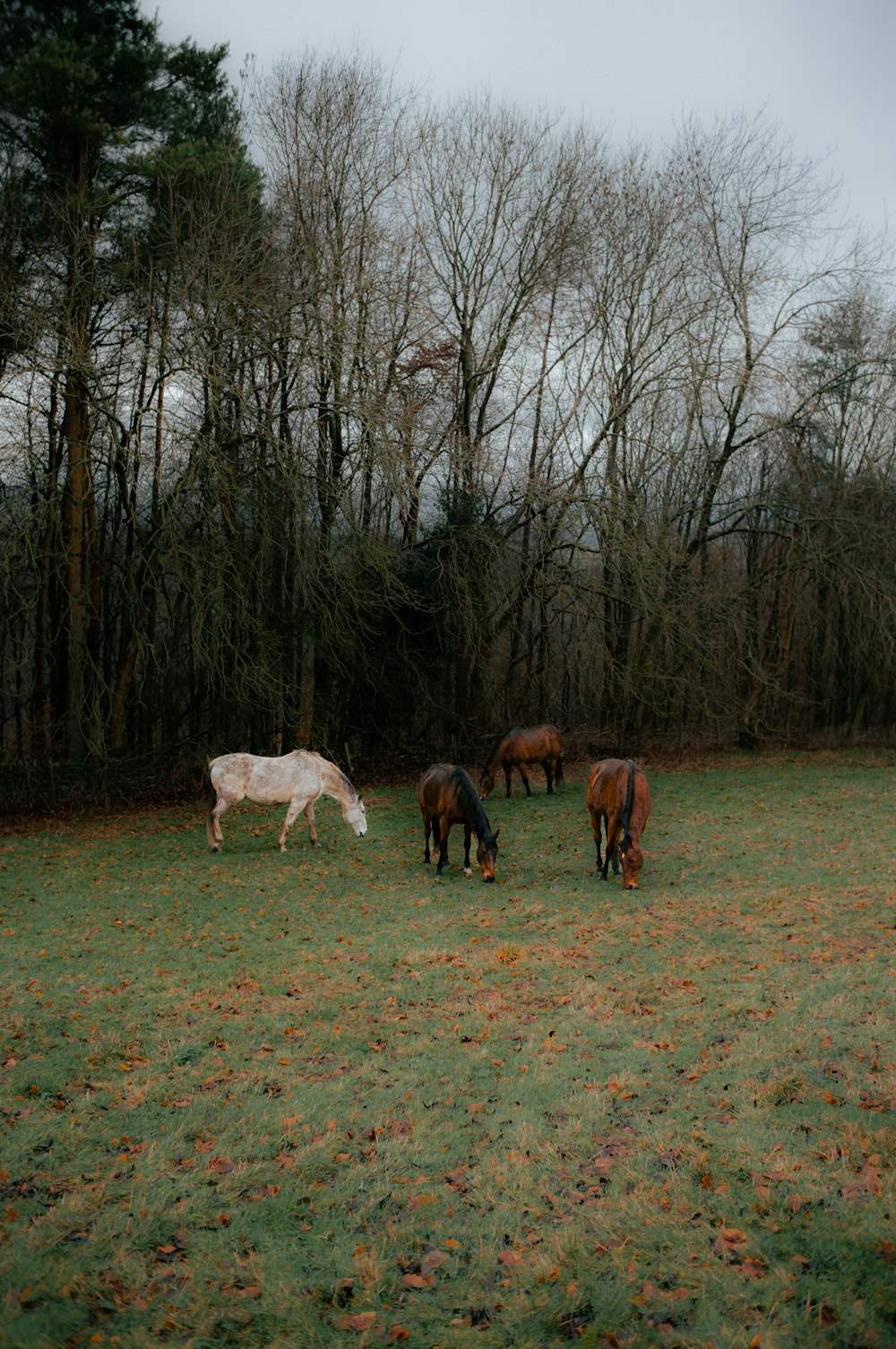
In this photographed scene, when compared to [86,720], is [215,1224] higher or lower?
lower

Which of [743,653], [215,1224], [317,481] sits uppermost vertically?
[317,481]

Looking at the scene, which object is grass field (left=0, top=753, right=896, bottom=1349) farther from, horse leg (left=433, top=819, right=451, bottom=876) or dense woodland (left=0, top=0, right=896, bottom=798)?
dense woodland (left=0, top=0, right=896, bottom=798)

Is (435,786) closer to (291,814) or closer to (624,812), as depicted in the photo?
(291,814)

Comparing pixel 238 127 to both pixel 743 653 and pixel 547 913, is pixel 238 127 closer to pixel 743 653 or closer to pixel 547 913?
pixel 547 913

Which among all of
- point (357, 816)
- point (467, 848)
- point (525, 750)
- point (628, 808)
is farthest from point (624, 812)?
point (525, 750)

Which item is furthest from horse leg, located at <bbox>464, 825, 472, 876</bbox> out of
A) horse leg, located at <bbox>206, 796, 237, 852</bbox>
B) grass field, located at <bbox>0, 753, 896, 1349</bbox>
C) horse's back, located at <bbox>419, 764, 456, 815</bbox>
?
horse leg, located at <bbox>206, 796, 237, 852</bbox>

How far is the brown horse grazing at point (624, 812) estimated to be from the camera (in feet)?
34.3

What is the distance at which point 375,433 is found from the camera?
14.7 meters

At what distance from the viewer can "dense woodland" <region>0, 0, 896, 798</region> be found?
14.2 meters

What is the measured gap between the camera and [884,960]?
7645 millimetres

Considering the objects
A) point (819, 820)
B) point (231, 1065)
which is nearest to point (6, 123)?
point (231, 1065)

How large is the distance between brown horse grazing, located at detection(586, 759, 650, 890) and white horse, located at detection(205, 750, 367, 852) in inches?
142

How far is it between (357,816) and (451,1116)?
26.0ft

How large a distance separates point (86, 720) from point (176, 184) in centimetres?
877
